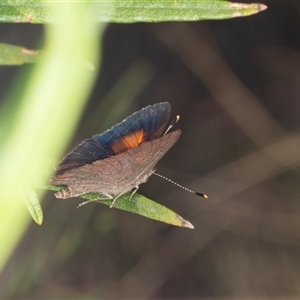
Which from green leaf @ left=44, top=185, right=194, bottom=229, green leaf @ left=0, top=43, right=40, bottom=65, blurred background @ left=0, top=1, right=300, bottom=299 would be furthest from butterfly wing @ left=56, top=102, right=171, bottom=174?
blurred background @ left=0, top=1, right=300, bottom=299

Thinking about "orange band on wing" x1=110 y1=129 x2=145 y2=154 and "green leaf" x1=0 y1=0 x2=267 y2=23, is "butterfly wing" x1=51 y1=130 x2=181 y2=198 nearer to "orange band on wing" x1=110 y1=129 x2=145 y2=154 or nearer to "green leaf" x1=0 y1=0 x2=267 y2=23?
"orange band on wing" x1=110 y1=129 x2=145 y2=154

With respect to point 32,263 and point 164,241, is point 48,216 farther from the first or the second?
point 164,241

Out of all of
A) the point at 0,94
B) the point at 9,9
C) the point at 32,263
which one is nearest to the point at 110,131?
the point at 9,9

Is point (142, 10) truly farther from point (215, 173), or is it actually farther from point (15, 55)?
point (215, 173)

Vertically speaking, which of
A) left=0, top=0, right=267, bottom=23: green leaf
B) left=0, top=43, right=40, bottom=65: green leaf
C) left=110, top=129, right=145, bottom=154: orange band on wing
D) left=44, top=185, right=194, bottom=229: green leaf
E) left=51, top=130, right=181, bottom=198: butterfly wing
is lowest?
left=44, top=185, right=194, bottom=229: green leaf

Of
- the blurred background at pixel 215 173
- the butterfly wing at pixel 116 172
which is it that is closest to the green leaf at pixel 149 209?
the butterfly wing at pixel 116 172

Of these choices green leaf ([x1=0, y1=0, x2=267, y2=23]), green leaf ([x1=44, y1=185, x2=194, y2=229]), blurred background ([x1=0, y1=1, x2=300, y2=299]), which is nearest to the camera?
green leaf ([x1=0, y1=0, x2=267, y2=23])
